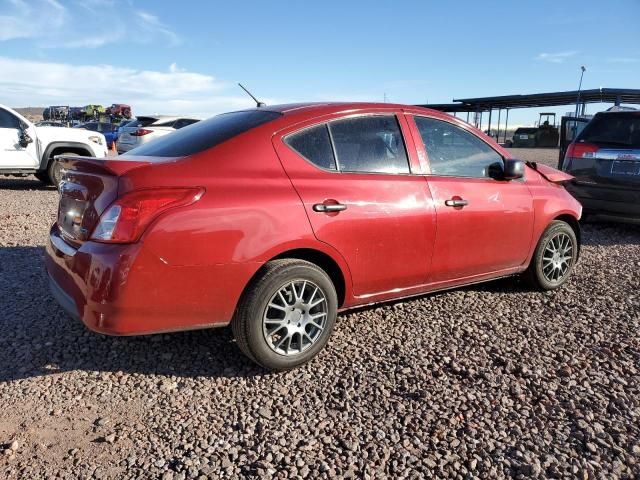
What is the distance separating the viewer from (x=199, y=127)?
3.82 meters

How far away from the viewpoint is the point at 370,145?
12.3 ft

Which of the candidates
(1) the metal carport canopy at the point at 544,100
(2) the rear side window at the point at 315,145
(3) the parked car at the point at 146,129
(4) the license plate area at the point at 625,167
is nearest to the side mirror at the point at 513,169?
(2) the rear side window at the point at 315,145

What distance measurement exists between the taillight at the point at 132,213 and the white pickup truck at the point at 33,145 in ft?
27.7

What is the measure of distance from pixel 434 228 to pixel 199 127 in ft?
5.95

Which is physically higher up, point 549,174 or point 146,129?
point 146,129

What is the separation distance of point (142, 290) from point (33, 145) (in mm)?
9532

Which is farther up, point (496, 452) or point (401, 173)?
point (401, 173)

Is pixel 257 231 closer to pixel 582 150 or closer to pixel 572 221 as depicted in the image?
pixel 572 221

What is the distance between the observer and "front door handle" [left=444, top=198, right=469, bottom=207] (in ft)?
13.0

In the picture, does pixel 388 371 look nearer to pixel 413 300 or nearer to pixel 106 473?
pixel 413 300

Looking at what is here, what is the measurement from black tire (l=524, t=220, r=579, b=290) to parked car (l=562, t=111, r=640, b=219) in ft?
8.22

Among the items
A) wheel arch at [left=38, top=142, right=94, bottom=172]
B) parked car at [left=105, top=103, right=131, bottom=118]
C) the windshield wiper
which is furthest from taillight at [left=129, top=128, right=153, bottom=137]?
parked car at [left=105, top=103, right=131, bottom=118]

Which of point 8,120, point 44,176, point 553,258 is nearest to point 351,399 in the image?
point 553,258

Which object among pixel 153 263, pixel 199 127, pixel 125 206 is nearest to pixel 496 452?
pixel 153 263
